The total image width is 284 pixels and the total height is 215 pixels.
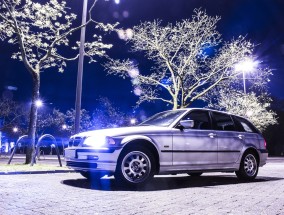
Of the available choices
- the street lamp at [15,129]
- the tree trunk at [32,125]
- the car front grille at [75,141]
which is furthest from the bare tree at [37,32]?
the street lamp at [15,129]

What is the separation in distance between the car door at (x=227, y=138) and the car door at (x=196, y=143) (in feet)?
0.72

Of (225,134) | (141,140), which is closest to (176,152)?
(141,140)

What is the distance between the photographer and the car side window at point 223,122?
809 centimetres

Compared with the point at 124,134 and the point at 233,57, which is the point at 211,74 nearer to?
the point at 233,57

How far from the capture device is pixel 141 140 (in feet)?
21.4

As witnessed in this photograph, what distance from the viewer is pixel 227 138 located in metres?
8.02

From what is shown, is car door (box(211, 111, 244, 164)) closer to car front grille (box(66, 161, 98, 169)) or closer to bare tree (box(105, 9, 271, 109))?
car front grille (box(66, 161, 98, 169))

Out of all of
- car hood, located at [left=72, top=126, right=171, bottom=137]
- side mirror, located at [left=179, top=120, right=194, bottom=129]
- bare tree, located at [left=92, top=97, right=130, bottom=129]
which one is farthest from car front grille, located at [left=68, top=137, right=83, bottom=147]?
bare tree, located at [left=92, top=97, right=130, bottom=129]

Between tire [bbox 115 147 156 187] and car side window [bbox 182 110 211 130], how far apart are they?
5.35ft

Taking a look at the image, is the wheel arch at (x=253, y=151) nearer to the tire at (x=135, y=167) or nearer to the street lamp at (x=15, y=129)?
the tire at (x=135, y=167)

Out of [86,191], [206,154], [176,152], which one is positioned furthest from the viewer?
[206,154]

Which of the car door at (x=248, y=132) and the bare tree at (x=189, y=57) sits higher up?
the bare tree at (x=189, y=57)

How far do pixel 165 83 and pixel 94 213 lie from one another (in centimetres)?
1773

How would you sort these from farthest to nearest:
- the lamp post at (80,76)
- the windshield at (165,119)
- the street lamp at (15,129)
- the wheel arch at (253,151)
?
the street lamp at (15,129) → the lamp post at (80,76) → the wheel arch at (253,151) → the windshield at (165,119)
